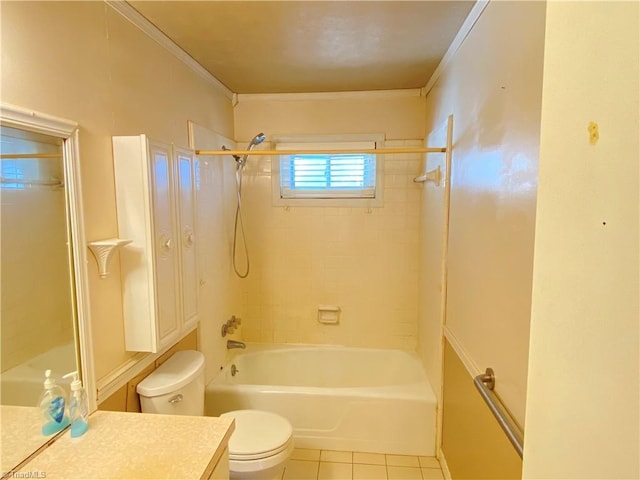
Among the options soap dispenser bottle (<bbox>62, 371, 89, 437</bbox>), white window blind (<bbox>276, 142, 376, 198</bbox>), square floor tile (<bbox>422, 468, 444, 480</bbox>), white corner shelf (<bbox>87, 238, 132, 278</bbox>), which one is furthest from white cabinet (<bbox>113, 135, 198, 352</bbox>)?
square floor tile (<bbox>422, 468, 444, 480</bbox>)

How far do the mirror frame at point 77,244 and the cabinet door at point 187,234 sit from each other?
1.73 ft

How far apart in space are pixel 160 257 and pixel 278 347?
1707mm

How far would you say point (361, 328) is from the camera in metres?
3.05

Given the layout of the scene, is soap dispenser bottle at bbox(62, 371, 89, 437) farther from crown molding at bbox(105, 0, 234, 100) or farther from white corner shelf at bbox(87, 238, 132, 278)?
crown molding at bbox(105, 0, 234, 100)

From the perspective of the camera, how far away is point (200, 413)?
6.05 ft

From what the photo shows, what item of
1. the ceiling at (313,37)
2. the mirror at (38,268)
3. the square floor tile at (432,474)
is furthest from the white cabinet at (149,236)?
the square floor tile at (432,474)

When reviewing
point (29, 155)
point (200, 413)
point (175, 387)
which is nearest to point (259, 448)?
point (200, 413)

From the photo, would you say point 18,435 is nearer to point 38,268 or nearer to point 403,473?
point 38,268

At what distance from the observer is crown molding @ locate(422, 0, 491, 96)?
5.03ft

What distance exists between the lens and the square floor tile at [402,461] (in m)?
2.25

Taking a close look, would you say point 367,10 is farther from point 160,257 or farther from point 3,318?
point 3,318

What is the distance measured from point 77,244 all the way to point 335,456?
1967 mm

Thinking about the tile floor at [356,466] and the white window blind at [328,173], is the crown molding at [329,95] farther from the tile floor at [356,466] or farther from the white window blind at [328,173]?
the tile floor at [356,466]

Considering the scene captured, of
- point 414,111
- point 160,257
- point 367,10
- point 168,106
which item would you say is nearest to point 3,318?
point 160,257
